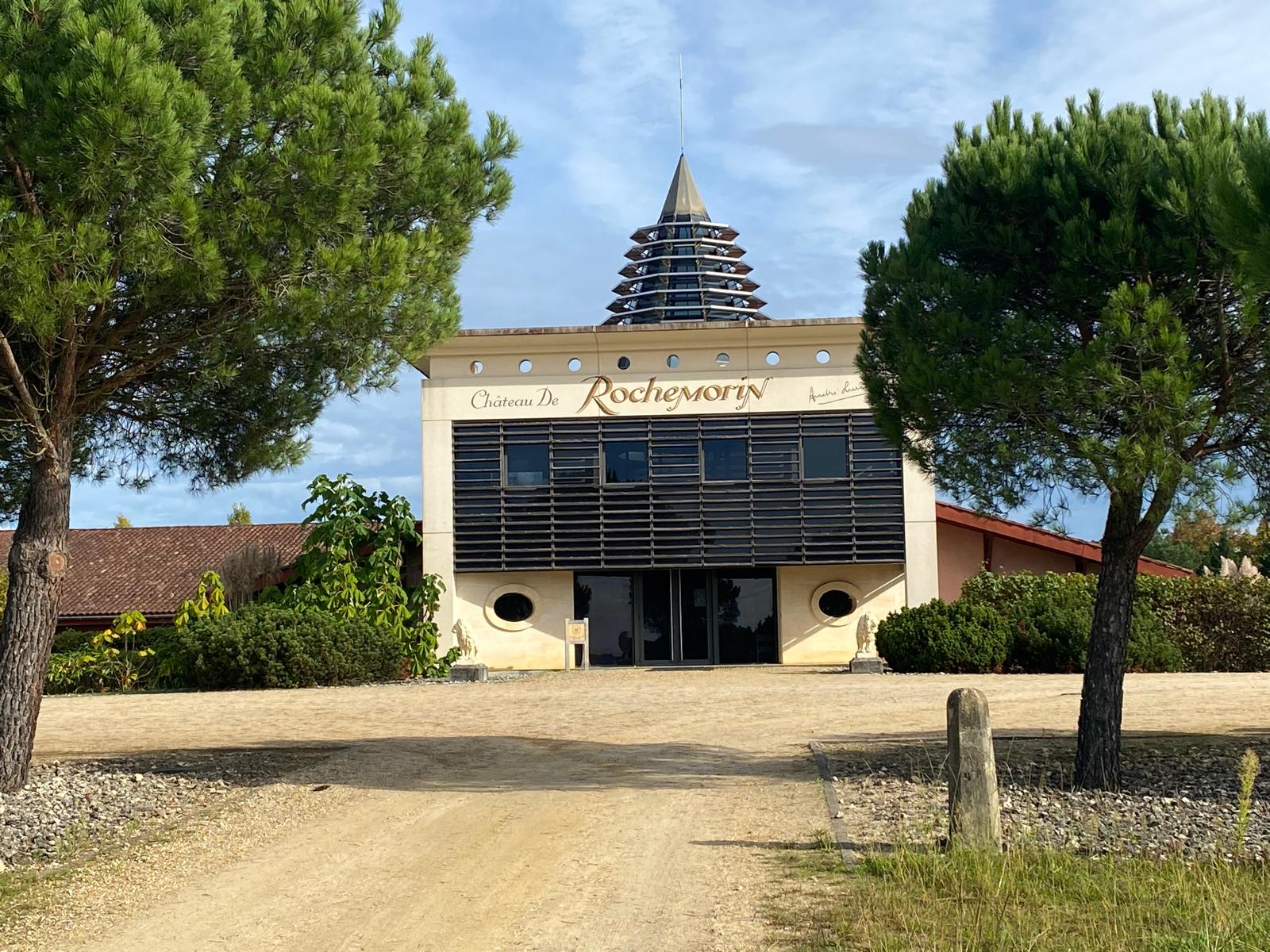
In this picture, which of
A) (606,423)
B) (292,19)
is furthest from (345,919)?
(606,423)

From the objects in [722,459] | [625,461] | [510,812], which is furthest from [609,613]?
[510,812]

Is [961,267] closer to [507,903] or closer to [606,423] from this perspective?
[507,903]

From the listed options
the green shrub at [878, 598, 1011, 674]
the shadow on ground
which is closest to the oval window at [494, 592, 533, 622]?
the green shrub at [878, 598, 1011, 674]

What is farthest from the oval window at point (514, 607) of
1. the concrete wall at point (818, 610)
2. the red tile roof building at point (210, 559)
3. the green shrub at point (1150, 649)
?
the green shrub at point (1150, 649)

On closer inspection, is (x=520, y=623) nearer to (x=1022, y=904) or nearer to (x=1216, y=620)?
(x=1216, y=620)

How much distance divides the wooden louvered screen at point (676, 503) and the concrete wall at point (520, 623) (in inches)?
20.2

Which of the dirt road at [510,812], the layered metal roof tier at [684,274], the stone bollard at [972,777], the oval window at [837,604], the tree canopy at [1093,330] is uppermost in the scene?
the layered metal roof tier at [684,274]

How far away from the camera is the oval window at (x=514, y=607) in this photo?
26094mm

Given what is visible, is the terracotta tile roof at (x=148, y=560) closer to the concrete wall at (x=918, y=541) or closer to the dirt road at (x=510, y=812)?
the dirt road at (x=510, y=812)

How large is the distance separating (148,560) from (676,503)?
500 inches

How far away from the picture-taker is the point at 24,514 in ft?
33.5

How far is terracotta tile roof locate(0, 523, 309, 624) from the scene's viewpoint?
90.5ft

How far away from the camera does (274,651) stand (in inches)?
803

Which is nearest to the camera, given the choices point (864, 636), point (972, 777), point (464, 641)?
point (972, 777)
